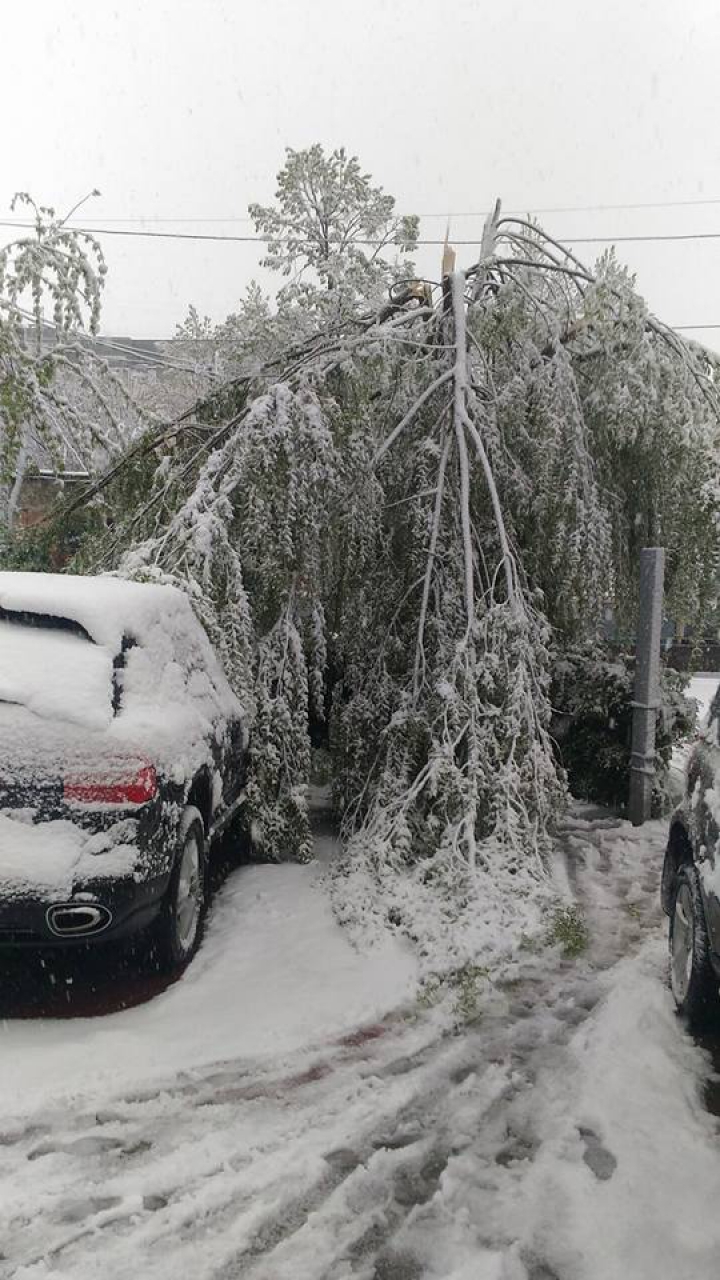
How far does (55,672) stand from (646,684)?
5.01 m

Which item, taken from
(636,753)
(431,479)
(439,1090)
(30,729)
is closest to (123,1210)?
(439,1090)

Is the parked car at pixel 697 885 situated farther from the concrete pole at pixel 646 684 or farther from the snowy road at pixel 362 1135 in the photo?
the concrete pole at pixel 646 684

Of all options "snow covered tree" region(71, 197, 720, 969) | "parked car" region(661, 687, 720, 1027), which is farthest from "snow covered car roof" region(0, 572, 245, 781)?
"parked car" region(661, 687, 720, 1027)

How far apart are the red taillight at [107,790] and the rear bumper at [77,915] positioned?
32 centimetres

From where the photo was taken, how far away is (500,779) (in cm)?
562

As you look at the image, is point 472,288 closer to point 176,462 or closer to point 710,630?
point 176,462

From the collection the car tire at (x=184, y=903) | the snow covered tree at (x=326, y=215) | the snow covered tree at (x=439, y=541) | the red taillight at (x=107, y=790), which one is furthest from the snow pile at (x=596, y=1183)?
the snow covered tree at (x=326, y=215)

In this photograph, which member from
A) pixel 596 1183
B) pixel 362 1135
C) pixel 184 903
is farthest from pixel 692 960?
pixel 184 903

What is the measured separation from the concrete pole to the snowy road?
3.03 m

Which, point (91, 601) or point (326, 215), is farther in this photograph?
point (326, 215)

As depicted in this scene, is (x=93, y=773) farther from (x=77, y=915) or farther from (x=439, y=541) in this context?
(x=439, y=541)

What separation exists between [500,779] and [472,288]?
3.77m

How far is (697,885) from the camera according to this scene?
4.18 metres

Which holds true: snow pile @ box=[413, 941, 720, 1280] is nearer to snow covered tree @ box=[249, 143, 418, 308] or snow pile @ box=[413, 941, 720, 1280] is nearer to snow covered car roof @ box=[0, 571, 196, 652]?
snow covered car roof @ box=[0, 571, 196, 652]
